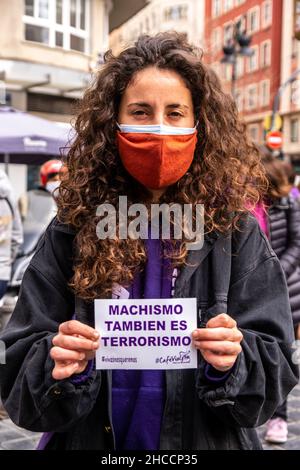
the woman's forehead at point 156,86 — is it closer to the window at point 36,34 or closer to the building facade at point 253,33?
the building facade at point 253,33

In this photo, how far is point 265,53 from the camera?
2572 cm

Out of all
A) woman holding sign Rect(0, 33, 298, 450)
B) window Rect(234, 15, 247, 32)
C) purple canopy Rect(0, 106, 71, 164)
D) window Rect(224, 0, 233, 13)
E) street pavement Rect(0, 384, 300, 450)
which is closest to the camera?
woman holding sign Rect(0, 33, 298, 450)

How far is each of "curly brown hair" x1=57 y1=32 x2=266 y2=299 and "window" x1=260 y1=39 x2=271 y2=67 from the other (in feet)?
72.2

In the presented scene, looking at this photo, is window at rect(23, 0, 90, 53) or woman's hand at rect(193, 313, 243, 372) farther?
window at rect(23, 0, 90, 53)

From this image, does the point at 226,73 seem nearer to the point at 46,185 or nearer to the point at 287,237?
the point at 46,185

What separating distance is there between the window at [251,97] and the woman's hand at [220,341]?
3689 cm

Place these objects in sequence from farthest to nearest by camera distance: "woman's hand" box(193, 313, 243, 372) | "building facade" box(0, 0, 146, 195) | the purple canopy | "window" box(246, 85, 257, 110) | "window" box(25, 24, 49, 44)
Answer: "window" box(246, 85, 257, 110) < "window" box(25, 24, 49, 44) < "building facade" box(0, 0, 146, 195) < the purple canopy < "woman's hand" box(193, 313, 243, 372)

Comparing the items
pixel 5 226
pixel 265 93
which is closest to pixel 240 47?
pixel 5 226

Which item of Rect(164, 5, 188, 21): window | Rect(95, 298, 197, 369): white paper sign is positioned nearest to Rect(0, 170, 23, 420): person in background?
Rect(95, 298, 197, 369): white paper sign

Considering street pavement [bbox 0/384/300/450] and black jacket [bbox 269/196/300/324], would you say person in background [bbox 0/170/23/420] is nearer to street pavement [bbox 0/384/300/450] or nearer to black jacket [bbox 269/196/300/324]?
street pavement [bbox 0/384/300/450]

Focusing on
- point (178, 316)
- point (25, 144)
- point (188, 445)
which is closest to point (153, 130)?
point (178, 316)

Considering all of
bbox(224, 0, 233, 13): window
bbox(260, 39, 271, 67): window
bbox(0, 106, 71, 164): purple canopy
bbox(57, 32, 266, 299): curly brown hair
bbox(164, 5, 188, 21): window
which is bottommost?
bbox(57, 32, 266, 299): curly brown hair

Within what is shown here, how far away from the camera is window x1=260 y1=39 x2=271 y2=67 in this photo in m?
23.0
